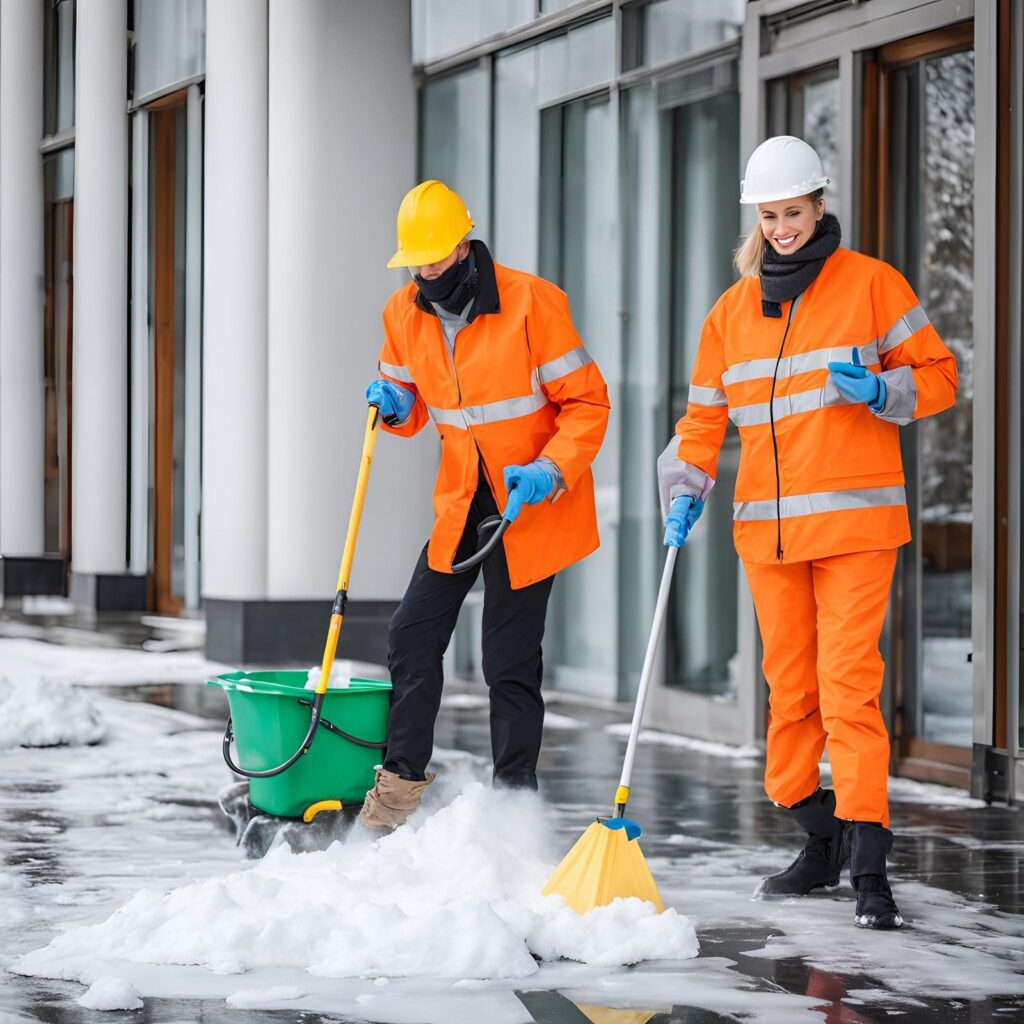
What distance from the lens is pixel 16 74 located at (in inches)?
616

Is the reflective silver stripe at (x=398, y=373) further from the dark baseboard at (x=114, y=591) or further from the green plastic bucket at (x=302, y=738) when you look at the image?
the dark baseboard at (x=114, y=591)

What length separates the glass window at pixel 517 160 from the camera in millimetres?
8984

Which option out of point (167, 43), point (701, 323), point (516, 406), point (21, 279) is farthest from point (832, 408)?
point (21, 279)

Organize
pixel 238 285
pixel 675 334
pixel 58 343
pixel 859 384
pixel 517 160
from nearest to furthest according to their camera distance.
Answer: pixel 859 384, pixel 675 334, pixel 517 160, pixel 238 285, pixel 58 343

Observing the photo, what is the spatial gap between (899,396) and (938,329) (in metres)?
4.61

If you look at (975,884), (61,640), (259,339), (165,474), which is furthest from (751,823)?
(165,474)

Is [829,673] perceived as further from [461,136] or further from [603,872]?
[461,136]

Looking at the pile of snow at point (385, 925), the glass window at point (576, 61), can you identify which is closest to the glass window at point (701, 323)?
the glass window at point (576, 61)

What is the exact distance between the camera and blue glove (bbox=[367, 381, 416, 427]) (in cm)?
468

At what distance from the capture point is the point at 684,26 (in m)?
7.61

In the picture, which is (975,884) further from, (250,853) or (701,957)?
(250,853)

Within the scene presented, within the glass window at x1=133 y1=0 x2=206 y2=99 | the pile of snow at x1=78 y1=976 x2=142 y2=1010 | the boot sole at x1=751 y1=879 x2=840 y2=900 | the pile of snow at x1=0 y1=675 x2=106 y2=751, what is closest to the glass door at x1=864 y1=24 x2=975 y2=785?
the boot sole at x1=751 y1=879 x2=840 y2=900

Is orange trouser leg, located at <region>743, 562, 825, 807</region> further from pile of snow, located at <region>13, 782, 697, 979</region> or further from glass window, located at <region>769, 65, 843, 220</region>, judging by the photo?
glass window, located at <region>769, 65, 843, 220</region>

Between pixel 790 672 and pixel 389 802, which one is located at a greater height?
pixel 790 672
